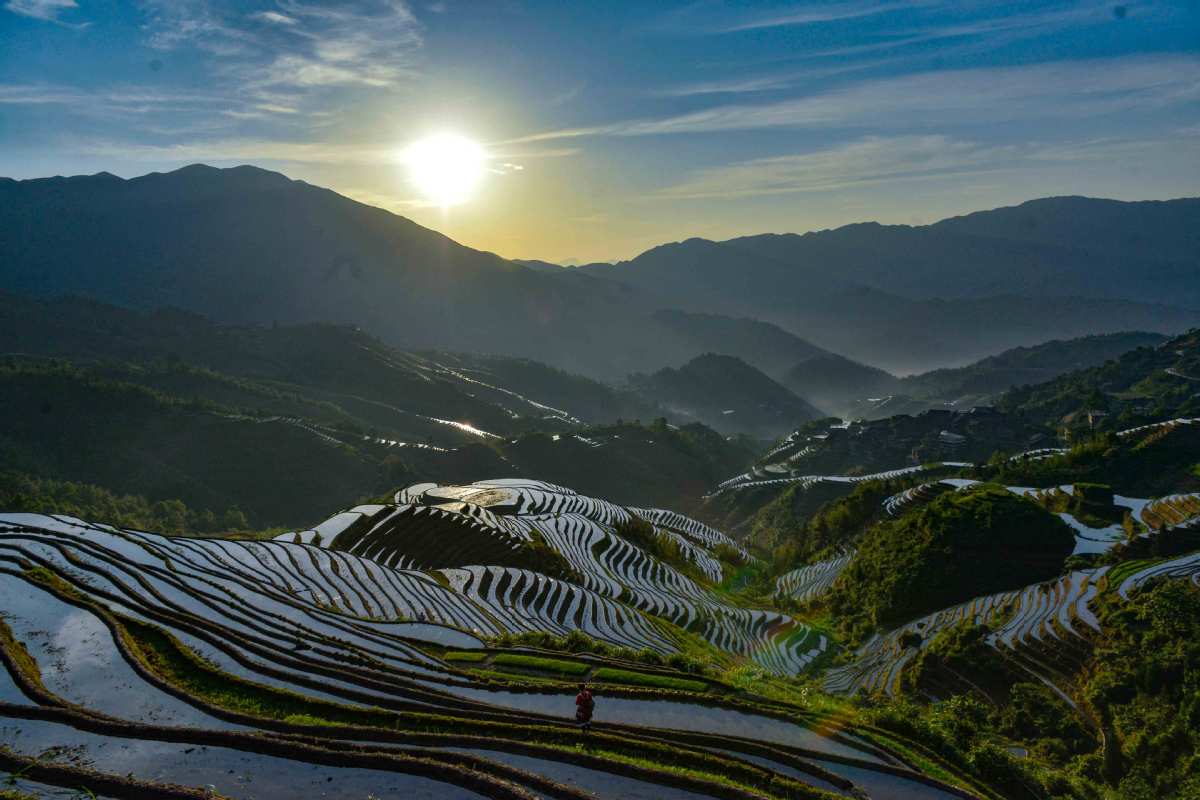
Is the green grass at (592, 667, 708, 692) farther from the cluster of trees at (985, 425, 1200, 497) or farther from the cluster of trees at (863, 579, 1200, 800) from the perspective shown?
the cluster of trees at (985, 425, 1200, 497)

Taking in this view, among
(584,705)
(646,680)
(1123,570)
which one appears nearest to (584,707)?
(584,705)

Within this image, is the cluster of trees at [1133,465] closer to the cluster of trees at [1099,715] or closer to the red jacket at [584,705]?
Result: the cluster of trees at [1099,715]

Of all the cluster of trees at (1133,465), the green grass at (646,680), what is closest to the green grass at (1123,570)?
the cluster of trees at (1133,465)

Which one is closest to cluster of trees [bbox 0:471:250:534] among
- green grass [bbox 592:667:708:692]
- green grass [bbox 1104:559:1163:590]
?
green grass [bbox 592:667:708:692]

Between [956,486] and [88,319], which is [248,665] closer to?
[956,486]

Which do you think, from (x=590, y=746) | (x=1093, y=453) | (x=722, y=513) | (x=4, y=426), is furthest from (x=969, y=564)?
(x=4, y=426)

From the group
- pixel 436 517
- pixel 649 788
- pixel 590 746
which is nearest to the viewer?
pixel 649 788

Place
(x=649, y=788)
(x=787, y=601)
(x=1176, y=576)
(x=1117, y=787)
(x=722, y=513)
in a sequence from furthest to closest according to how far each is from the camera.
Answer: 1. (x=722, y=513)
2. (x=787, y=601)
3. (x=1176, y=576)
4. (x=1117, y=787)
5. (x=649, y=788)
